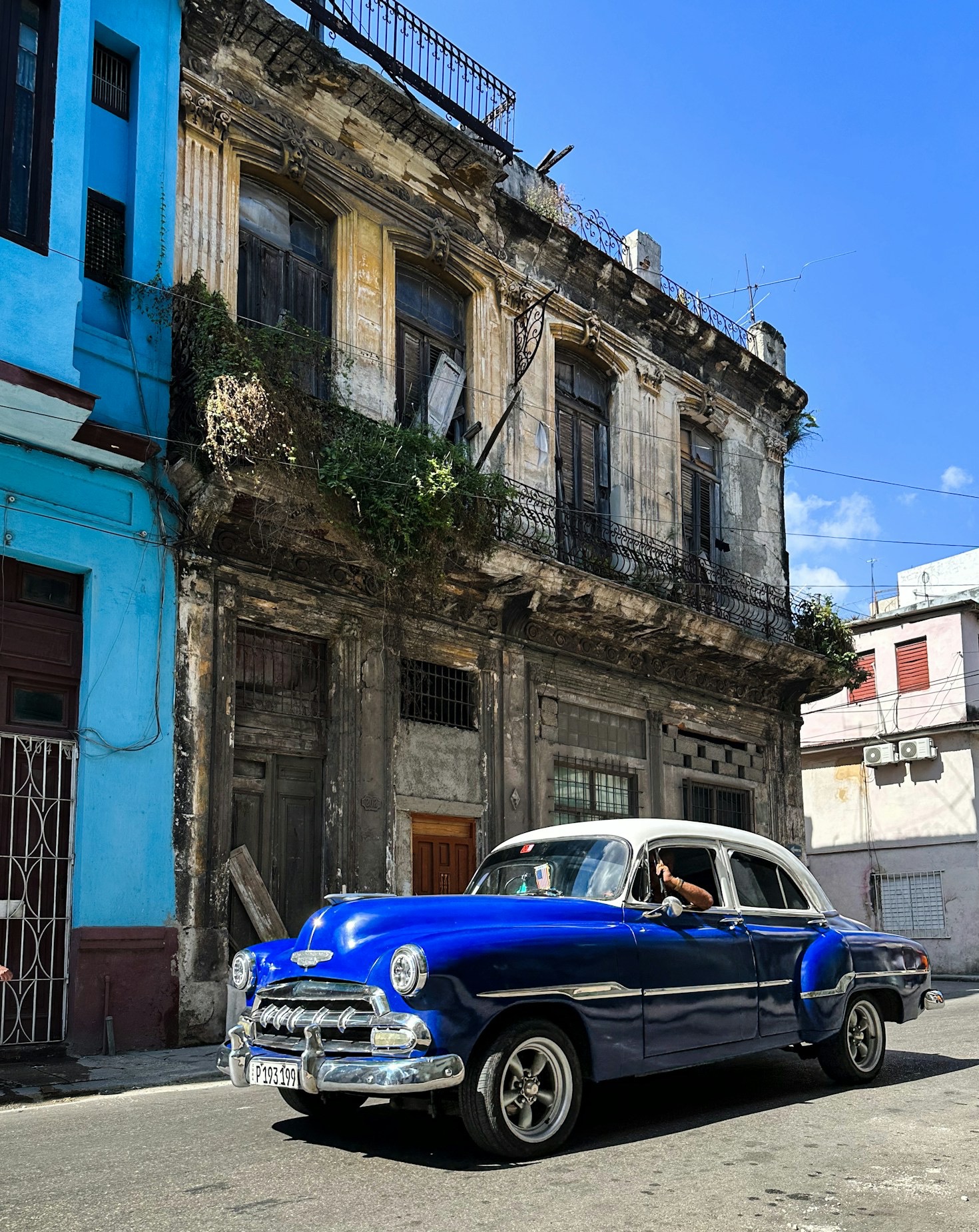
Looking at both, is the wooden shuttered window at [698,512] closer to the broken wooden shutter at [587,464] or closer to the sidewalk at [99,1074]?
the broken wooden shutter at [587,464]

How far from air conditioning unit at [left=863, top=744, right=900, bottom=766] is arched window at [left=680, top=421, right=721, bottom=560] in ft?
33.2

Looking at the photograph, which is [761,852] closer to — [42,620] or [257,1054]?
A: [257,1054]

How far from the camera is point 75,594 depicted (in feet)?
35.5

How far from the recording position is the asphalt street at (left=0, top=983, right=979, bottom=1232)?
14.6ft

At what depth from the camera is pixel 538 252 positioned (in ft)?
55.4

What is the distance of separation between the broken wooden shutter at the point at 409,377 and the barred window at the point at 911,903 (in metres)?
18.0

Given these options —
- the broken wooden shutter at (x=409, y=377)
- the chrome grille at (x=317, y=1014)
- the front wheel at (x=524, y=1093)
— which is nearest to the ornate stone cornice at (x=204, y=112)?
the broken wooden shutter at (x=409, y=377)

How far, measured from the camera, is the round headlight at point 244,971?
19.7ft

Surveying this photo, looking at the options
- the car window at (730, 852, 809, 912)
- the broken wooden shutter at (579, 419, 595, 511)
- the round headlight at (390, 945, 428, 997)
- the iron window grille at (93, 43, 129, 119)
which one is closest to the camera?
the round headlight at (390, 945, 428, 997)

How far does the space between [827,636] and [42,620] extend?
43.3 ft

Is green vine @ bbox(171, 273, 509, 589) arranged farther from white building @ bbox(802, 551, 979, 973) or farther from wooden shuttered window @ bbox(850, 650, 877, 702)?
wooden shuttered window @ bbox(850, 650, 877, 702)

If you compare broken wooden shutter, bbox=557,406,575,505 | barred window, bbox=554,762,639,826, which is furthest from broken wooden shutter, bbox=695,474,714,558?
barred window, bbox=554,762,639,826

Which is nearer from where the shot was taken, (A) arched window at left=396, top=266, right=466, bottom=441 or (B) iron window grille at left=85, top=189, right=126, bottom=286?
(B) iron window grille at left=85, top=189, right=126, bottom=286

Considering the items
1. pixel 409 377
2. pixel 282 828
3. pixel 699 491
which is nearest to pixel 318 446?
pixel 409 377
